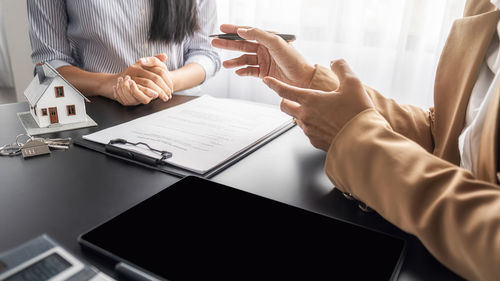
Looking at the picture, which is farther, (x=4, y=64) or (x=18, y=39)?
(x=4, y=64)

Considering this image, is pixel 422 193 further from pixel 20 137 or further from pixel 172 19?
pixel 172 19

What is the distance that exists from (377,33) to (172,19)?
111 cm

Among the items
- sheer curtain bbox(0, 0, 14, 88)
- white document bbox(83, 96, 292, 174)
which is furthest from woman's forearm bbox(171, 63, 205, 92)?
sheer curtain bbox(0, 0, 14, 88)

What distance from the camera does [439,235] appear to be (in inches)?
13.6

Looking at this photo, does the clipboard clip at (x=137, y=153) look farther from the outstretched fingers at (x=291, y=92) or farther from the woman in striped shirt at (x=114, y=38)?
the woman in striped shirt at (x=114, y=38)

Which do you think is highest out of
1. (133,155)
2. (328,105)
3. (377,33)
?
(377,33)

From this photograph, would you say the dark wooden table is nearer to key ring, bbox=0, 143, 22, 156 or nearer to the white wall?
key ring, bbox=0, 143, 22, 156

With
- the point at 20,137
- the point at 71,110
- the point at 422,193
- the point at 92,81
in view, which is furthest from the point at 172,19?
the point at 422,193

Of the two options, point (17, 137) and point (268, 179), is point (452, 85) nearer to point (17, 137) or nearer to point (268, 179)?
point (268, 179)

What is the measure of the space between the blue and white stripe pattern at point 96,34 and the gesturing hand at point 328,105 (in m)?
0.80

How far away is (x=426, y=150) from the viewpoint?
0.50 metres

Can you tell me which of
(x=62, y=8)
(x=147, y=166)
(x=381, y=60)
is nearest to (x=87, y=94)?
(x=62, y=8)

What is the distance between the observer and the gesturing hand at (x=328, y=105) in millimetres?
490

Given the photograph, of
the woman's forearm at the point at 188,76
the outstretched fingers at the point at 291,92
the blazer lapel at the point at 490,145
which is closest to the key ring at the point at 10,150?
the outstretched fingers at the point at 291,92
